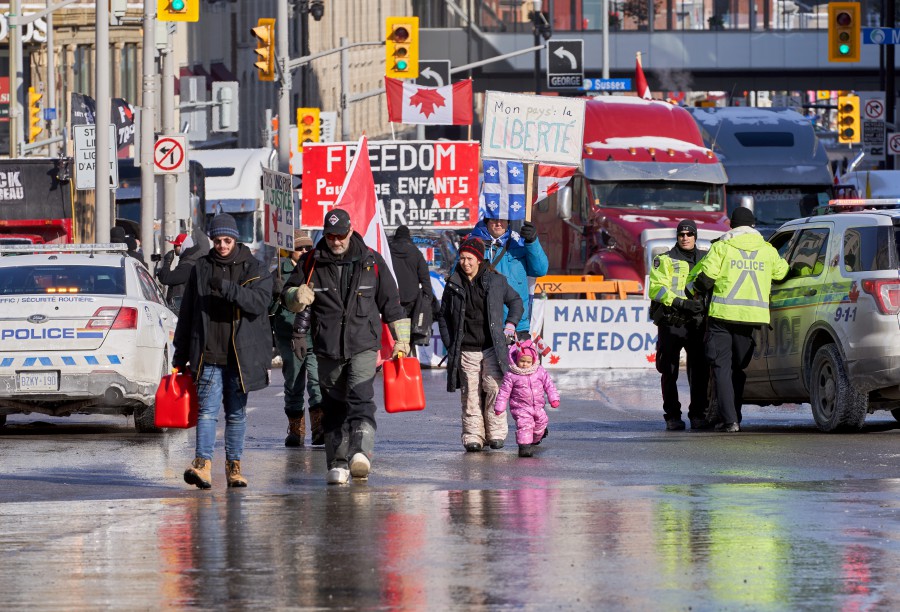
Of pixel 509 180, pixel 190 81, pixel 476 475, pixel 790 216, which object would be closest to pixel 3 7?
pixel 190 81

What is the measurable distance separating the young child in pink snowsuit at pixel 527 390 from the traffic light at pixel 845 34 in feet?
79.6

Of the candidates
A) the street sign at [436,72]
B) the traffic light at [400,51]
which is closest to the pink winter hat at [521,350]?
the traffic light at [400,51]

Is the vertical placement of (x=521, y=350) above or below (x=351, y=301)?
below

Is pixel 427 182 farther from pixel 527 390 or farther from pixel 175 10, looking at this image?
pixel 527 390

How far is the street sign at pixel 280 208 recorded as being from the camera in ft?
84.9

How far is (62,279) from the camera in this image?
16406 millimetres

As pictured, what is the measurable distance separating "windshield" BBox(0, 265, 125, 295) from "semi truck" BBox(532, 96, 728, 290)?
A: 1560 cm

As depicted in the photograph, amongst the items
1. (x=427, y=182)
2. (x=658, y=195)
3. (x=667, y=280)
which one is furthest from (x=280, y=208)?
(x=667, y=280)

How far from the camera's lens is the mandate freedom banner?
26.2m

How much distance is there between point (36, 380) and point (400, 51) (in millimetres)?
22960

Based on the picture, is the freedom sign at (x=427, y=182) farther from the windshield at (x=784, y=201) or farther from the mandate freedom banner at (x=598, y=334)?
the windshield at (x=784, y=201)

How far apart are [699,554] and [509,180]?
18784 mm

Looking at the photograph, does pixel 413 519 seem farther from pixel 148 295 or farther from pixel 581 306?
pixel 581 306

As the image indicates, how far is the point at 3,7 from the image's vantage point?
248 feet
